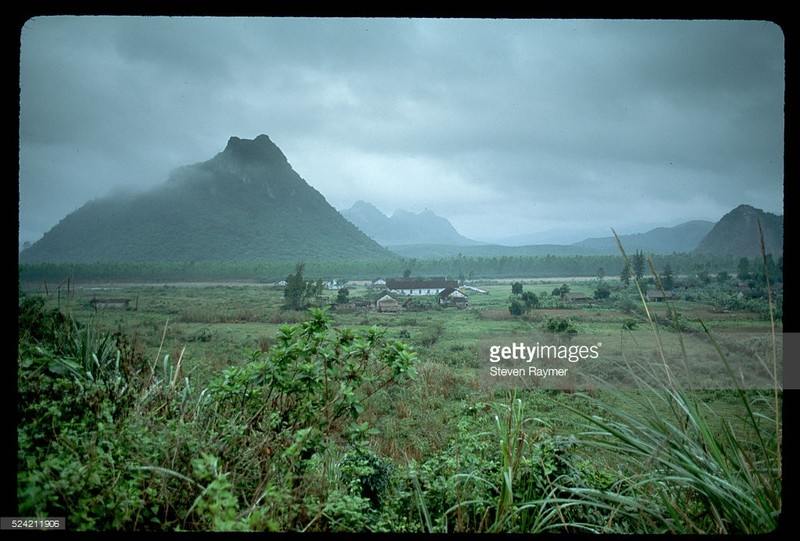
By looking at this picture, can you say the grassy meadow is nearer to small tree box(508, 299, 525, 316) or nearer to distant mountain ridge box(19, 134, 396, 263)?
small tree box(508, 299, 525, 316)

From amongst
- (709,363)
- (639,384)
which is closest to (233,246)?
(639,384)

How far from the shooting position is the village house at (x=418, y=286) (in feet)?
9.64

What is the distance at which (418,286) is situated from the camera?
9.67 feet

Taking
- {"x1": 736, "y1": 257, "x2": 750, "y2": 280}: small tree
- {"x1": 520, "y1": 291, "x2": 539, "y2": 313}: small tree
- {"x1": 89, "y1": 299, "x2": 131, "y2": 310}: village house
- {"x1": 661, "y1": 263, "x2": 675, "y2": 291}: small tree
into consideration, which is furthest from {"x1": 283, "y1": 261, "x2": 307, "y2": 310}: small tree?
{"x1": 736, "y1": 257, "x2": 750, "y2": 280}: small tree

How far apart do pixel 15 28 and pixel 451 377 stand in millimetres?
3256

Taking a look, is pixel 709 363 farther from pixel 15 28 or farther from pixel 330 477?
pixel 15 28

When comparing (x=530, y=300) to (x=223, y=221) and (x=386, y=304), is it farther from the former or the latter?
(x=223, y=221)

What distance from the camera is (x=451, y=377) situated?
286 cm

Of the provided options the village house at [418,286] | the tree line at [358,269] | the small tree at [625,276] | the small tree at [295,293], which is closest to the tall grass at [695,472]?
the small tree at [625,276]

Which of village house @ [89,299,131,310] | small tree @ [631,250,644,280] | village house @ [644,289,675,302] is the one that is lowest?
village house @ [89,299,131,310]

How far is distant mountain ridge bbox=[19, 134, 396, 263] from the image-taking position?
9.14 feet

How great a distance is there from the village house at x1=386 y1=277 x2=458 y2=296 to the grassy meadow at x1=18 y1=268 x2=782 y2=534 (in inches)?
3.9

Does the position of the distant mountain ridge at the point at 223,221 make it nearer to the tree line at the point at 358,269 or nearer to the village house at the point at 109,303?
the tree line at the point at 358,269

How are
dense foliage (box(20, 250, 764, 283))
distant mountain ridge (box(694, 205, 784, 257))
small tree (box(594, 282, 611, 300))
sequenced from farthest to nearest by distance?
dense foliage (box(20, 250, 764, 283)), small tree (box(594, 282, 611, 300)), distant mountain ridge (box(694, 205, 784, 257))
